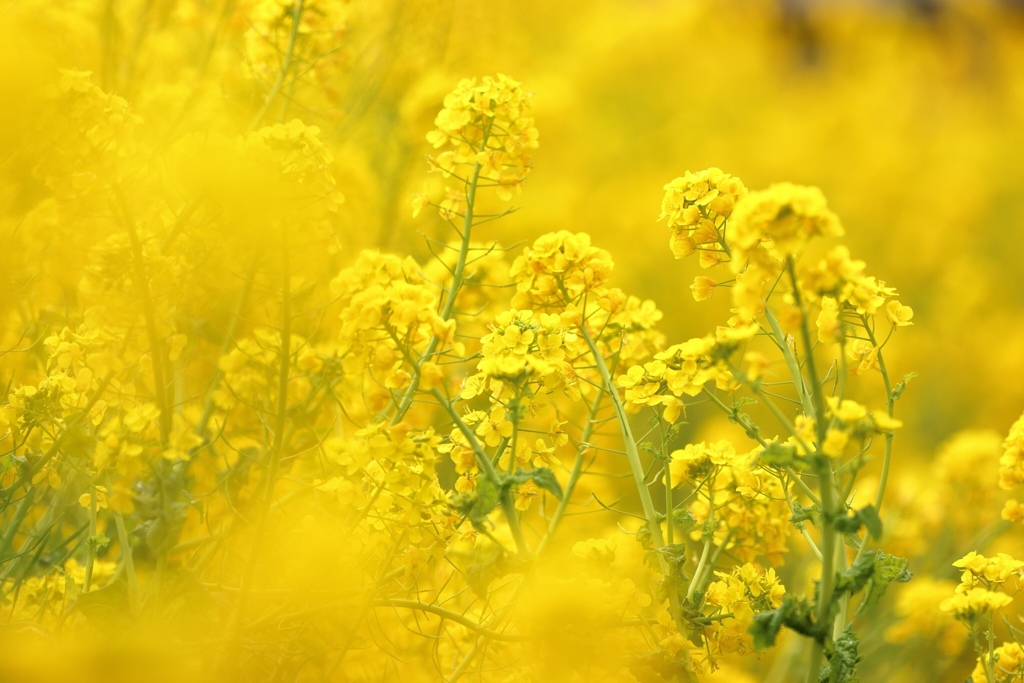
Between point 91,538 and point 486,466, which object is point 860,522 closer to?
point 486,466

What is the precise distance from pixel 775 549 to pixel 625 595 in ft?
0.86

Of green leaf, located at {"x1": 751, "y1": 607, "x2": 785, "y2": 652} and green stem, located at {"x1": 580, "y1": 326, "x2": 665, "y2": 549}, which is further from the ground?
green stem, located at {"x1": 580, "y1": 326, "x2": 665, "y2": 549}

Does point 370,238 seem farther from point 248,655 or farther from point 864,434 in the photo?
point 864,434

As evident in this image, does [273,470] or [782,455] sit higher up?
[782,455]

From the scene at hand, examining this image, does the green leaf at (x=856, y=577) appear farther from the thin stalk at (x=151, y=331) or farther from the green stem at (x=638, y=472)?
the thin stalk at (x=151, y=331)

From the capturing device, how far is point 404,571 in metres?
1.71

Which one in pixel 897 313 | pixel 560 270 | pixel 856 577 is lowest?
pixel 856 577

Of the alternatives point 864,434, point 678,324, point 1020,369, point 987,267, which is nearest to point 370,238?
point 864,434

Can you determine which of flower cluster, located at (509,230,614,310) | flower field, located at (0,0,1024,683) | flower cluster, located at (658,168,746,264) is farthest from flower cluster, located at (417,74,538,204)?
flower cluster, located at (658,168,746,264)

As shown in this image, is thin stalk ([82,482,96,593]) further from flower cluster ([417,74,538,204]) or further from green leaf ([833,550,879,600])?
green leaf ([833,550,879,600])

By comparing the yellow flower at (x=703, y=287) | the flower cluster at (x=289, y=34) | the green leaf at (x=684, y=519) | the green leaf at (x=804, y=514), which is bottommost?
the green leaf at (x=684, y=519)

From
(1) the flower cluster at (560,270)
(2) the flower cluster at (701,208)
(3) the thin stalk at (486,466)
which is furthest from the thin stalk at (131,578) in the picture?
(2) the flower cluster at (701,208)

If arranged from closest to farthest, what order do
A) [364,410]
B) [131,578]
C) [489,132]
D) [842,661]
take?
[842,661], [131,578], [489,132], [364,410]

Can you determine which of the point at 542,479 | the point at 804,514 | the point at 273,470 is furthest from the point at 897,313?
the point at 273,470
